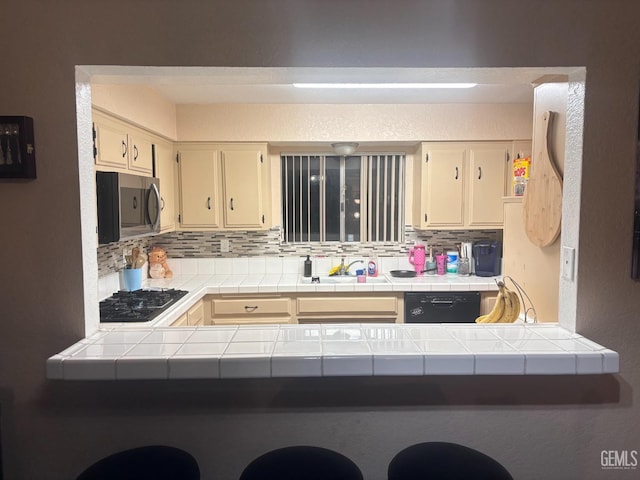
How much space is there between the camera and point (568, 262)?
1.40 m

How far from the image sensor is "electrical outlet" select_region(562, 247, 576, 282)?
1.37 metres

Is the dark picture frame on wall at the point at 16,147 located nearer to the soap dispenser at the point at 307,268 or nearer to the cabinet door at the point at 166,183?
the cabinet door at the point at 166,183

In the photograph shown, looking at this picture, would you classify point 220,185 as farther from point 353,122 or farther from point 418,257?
point 418,257

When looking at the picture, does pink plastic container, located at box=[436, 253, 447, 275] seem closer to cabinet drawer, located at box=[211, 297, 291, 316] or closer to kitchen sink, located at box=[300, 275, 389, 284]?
kitchen sink, located at box=[300, 275, 389, 284]

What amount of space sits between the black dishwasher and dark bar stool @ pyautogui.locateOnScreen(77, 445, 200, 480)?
7.92 ft

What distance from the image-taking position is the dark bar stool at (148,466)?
1087mm

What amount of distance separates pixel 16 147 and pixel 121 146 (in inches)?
52.6

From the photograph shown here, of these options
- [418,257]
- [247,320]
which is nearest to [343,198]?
[418,257]

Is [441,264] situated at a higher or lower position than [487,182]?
lower

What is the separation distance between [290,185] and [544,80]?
8.62 ft

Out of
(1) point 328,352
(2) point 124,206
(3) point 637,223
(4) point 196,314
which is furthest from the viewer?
(4) point 196,314

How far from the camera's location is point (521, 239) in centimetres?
191

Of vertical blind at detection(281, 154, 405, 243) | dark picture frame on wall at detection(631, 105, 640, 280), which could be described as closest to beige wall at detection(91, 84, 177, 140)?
vertical blind at detection(281, 154, 405, 243)

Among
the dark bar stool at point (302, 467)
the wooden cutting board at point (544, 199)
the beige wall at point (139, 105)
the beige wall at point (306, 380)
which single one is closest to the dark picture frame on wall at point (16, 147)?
the beige wall at point (306, 380)
